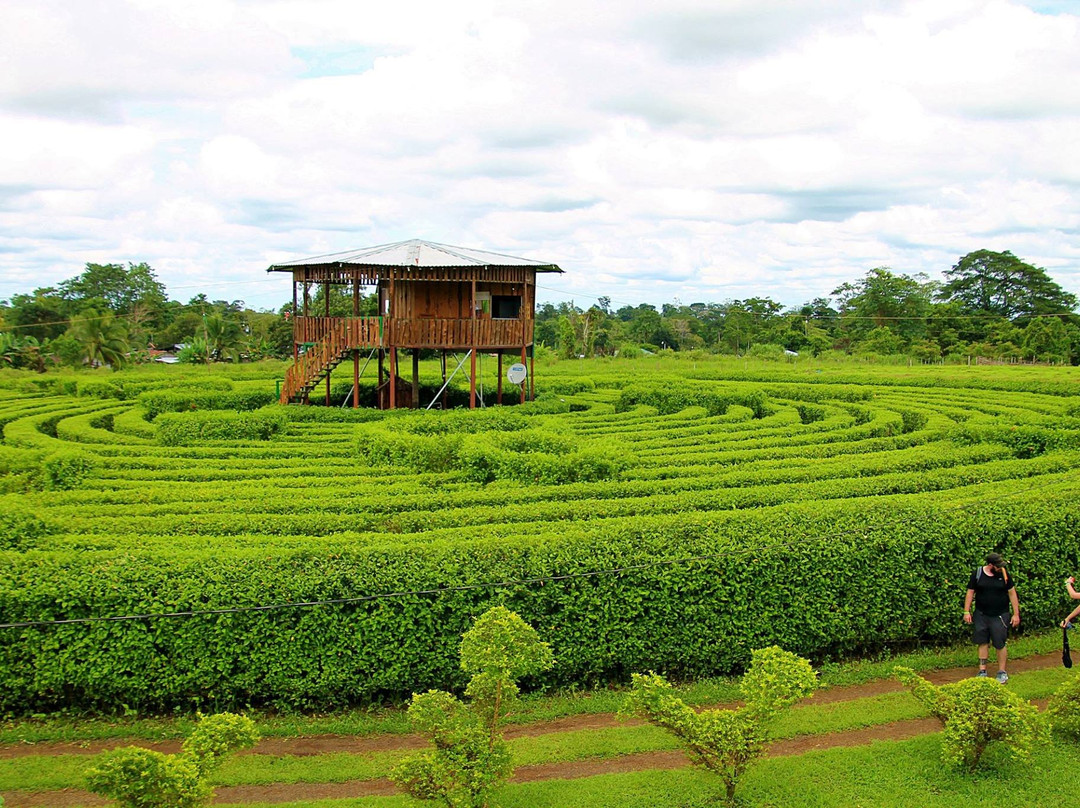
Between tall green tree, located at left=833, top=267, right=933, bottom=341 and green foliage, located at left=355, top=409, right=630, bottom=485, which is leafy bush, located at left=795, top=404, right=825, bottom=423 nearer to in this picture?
green foliage, located at left=355, top=409, right=630, bottom=485

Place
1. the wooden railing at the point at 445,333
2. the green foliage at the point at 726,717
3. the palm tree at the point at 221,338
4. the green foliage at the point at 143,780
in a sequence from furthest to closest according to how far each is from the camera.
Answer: the palm tree at the point at 221,338
the wooden railing at the point at 445,333
the green foliage at the point at 726,717
the green foliage at the point at 143,780

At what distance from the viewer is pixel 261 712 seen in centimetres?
1131

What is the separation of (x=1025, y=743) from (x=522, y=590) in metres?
6.14

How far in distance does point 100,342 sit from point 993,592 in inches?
1945

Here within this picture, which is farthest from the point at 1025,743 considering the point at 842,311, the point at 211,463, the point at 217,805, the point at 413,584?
the point at 842,311

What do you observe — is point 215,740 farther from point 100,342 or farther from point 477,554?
point 100,342

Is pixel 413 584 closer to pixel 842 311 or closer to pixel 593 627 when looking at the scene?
pixel 593 627

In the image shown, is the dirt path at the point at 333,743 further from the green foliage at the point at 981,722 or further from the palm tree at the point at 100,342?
the palm tree at the point at 100,342

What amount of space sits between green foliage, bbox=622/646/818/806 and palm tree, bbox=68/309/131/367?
48.1 meters

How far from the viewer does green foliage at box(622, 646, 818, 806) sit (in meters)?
8.92

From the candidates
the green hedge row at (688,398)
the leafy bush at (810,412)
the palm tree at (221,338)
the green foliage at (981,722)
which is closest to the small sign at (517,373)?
the green hedge row at (688,398)

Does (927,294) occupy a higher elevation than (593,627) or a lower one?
higher

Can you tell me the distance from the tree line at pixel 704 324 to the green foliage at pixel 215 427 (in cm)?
2785

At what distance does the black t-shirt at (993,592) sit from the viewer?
39.9 feet
